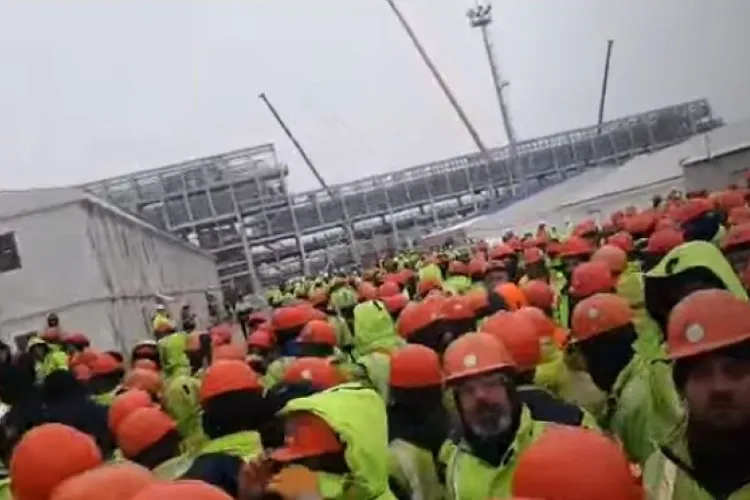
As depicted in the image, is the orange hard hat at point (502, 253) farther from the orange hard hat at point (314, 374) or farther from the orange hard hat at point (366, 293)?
the orange hard hat at point (314, 374)

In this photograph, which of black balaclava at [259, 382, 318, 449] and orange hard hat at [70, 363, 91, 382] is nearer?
black balaclava at [259, 382, 318, 449]

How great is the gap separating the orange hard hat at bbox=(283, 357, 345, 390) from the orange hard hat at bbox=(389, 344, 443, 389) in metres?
0.35

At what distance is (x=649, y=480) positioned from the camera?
4344 mm

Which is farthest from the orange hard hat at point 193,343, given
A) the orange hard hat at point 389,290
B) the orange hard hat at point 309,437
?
the orange hard hat at point 309,437

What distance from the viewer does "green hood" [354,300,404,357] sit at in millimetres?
10969

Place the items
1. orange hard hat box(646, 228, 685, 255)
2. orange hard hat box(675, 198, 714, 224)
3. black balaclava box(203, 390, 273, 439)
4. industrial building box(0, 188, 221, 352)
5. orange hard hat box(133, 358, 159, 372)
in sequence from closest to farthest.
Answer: black balaclava box(203, 390, 273, 439)
orange hard hat box(646, 228, 685, 255)
orange hard hat box(133, 358, 159, 372)
orange hard hat box(675, 198, 714, 224)
industrial building box(0, 188, 221, 352)

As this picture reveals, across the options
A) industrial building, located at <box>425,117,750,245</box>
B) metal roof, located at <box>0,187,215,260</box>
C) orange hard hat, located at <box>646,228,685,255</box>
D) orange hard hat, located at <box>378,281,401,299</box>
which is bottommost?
industrial building, located at <box>425,117,750,245</box>

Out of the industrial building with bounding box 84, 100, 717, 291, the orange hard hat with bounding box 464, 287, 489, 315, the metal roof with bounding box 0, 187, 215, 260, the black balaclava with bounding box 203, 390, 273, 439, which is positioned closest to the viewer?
the black balaclava with bounding box 203, 390, 273, 439

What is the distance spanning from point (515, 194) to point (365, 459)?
7535cm

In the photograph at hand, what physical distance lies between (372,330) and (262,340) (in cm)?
149

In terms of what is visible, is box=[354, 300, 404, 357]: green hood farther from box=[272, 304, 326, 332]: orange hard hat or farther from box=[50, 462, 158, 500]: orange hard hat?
box=[50, 462, 158, 500]: orange hard hat

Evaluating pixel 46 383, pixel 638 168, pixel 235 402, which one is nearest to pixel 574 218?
pixel 638 168

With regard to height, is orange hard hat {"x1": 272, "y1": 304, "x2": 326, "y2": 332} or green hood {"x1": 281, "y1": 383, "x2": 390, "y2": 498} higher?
green hood {"x1": 281, "y1": 383, "x2": 390, "y2": 498}

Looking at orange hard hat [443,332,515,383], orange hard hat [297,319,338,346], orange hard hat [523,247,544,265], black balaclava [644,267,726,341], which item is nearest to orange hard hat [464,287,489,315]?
orange hard hat [297,319,338,346]
